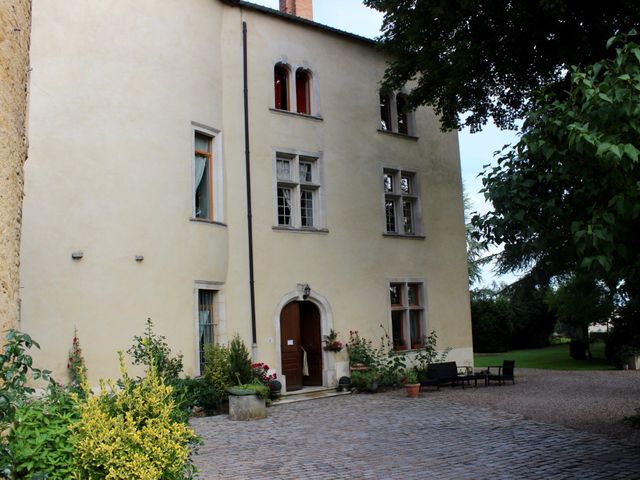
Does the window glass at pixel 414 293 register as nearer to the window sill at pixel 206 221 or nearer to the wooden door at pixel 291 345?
the wooden door at pixel 291 345

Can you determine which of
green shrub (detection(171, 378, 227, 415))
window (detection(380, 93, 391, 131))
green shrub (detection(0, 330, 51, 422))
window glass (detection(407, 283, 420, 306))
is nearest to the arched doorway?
green shrub (detection(171, 378, 227, 415))

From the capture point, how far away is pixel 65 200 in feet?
39.2

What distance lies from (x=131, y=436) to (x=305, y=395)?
11633 mm

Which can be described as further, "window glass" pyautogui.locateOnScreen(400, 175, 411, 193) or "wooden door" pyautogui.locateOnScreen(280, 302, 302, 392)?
"window glass" pyautogui.locateOnScreen(400, 175, 411, 193)

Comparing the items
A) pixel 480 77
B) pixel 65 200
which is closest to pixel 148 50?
pixel 65 200

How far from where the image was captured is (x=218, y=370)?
13305 mm

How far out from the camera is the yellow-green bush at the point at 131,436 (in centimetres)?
432

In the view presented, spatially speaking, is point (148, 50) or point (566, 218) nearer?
point (566, 218)

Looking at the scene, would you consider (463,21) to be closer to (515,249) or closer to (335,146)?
(335,146)

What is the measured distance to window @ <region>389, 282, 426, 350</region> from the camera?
18.6 metres

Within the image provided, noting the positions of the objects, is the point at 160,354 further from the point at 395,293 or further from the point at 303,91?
the point at 303,91

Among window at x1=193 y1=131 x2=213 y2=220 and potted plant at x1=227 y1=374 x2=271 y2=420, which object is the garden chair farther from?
window at x1=193 y1=131 x2=213 y2=220

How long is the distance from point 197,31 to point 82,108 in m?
3.67

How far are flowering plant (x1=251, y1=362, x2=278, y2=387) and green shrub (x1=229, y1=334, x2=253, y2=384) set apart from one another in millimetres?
249
